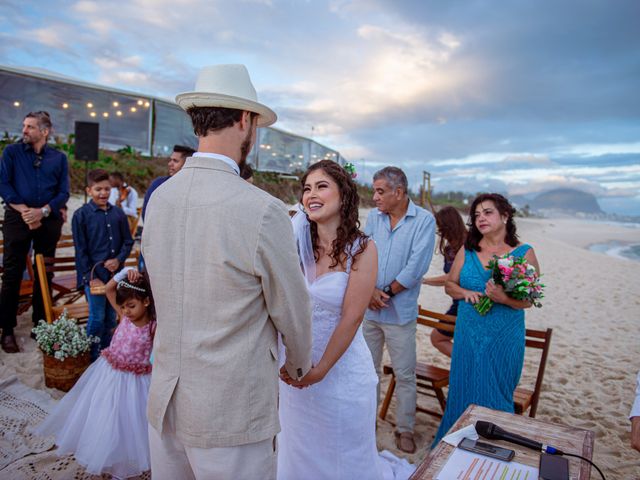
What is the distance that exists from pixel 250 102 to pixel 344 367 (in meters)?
1.52

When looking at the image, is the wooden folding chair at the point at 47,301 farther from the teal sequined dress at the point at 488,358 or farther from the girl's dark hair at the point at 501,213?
the girl's dark hair at the point at 501,213

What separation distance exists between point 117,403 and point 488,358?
2848 millimetres

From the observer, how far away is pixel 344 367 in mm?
2369

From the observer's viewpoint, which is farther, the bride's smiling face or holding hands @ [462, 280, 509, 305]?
holding hands @ [462, 280, 509, 305]

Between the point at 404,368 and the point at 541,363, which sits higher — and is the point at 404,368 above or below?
below

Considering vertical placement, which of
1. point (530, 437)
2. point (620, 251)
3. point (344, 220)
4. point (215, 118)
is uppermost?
point (215, 118)

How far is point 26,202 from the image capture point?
16.8 ft

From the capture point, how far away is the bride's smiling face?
245 centimetres

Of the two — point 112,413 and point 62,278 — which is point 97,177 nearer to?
point 62,278

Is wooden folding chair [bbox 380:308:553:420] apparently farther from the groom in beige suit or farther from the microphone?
the groom in beige suit

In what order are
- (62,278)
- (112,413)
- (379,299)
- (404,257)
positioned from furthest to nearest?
1. (62,278)
2. (404,257)
3. (379,299)
4. (112,413)

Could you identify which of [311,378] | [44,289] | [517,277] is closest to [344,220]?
[311,378]

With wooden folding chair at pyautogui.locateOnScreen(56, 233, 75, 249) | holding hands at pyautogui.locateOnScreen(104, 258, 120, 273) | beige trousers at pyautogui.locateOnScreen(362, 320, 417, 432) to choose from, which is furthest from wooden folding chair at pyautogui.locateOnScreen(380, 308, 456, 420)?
wooden folding chair at pyautogui.locateOnScreen(56, 233, 75, 249)

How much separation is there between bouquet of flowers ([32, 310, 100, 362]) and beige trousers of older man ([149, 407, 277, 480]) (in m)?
2.79
